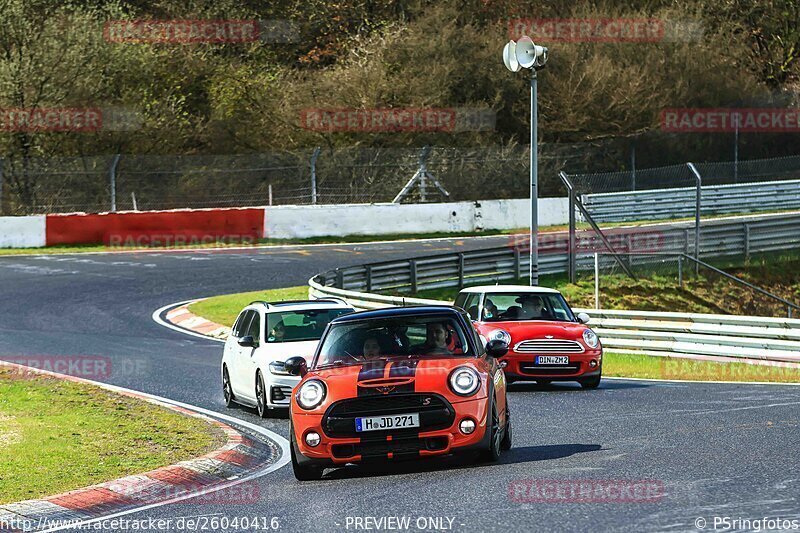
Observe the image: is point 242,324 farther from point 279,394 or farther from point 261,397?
point 279,394

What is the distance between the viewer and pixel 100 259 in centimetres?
3653

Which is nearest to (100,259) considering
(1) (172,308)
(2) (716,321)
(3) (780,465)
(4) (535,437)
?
(1) (172,308)

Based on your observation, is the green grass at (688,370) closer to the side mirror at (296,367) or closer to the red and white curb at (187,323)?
the red and white curb at (187,323)

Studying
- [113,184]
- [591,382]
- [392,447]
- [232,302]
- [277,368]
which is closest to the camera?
[392,447]

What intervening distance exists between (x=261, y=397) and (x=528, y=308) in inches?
188

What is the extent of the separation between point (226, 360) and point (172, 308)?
1300cm

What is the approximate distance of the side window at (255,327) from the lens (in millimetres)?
15547

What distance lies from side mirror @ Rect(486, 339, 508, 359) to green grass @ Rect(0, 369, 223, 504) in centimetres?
270

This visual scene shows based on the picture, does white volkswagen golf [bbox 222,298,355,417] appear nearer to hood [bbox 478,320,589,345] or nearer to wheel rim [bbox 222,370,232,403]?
wheel rim [bbox 222,370,232,403]

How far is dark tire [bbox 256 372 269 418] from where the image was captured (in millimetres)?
14680

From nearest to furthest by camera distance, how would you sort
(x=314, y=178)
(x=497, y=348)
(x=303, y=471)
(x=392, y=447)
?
(x=392, y=447), (x=303, y=471), (x=497, y=348), (x=314, y=178)

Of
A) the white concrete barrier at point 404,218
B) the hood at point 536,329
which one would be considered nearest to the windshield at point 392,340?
the hood at point 536,329

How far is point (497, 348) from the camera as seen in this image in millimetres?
11055

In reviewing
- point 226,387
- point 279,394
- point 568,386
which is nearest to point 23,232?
point 226,387
